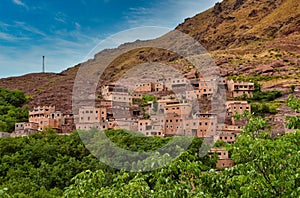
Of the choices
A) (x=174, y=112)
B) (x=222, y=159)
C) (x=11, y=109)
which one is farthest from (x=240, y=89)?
(x=11, y=109)

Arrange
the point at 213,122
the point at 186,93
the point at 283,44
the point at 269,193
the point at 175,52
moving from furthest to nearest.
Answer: the point at 175,52
the point at 283,44
the point at 186,93
the point at 213,122
the point at 269,193

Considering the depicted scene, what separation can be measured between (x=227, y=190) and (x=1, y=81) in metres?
110

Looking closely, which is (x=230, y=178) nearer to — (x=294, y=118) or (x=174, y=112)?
(x=294, y=118)

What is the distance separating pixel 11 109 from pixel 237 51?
172ft

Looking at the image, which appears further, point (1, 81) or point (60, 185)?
point (1, 81)

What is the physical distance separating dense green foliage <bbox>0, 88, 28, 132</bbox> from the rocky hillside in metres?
2.59

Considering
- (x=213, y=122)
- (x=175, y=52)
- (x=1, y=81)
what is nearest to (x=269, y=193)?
(x=213, y=122)

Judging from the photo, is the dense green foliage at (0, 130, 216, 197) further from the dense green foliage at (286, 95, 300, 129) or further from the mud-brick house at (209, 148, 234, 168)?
the dense green foliage at (286, 95, 300, 129)

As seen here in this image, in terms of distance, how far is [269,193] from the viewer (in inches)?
387

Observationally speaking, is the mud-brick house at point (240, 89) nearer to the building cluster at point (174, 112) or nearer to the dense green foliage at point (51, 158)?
the building cluster at point (174, 112)

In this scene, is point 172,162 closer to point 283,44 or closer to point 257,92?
point 257,92

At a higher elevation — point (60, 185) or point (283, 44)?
point (283, 44)

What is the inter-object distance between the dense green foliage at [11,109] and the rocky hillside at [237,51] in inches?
102

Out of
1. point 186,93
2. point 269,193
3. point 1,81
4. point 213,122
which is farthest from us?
point 1,81
